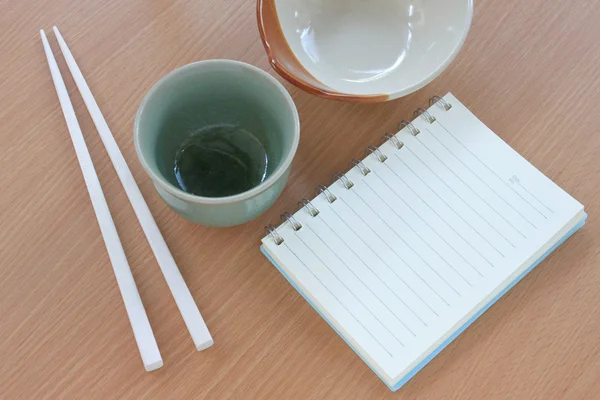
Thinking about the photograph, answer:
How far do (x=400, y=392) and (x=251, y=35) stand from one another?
40 centimetres

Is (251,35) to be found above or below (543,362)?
above

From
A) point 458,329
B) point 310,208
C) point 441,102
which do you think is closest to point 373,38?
point 441,102

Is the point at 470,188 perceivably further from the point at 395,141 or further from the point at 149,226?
the point at 149,226

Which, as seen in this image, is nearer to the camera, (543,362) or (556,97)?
(543,362)

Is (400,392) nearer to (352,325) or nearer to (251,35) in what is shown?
(352,325)

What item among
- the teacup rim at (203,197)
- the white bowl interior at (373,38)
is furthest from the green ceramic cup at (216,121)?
the white bowl interior at (373,38)

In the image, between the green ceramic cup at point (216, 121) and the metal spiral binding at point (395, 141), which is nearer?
the green ceramic cup at point (216, 121)

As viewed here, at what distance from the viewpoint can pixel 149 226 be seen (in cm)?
61

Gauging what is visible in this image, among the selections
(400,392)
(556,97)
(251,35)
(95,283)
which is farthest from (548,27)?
(95,283)

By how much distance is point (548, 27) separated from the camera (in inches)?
28.5

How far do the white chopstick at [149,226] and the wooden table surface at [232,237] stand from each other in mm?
11

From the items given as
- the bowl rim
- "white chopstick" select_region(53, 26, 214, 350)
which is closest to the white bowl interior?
the bowl rim

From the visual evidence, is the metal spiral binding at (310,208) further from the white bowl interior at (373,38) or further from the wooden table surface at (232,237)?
the white bowl interior at (373,38)

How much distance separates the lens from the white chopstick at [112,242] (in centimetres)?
57
